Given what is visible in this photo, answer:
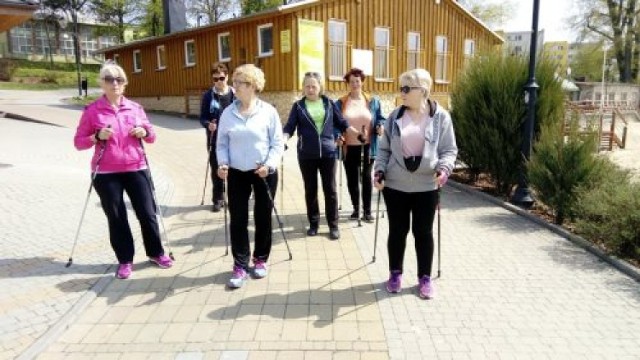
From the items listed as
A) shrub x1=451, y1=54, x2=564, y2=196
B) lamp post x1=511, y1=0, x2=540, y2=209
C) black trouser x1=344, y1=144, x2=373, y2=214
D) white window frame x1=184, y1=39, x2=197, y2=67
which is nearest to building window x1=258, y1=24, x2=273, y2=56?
white window frame x1=184, y1=39, x2=197, y2=67

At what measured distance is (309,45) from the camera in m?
17.4

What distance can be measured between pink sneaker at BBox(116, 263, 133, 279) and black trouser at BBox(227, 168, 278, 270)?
41.5 inches

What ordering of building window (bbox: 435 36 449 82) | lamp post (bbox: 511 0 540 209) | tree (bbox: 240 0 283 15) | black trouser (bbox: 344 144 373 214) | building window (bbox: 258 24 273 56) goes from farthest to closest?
tree (bbox: 240 0 283 15) < building window (bbox: 435 36 449 82) < building window (bbox: 258 24 273 56) < lamp post (bbox: 511 0 540 209) < black trouser (bbox: 344 144 373 214)

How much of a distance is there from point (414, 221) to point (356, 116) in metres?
2.17

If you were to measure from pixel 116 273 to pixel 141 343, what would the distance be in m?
1.41

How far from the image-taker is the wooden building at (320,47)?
57.2 feet

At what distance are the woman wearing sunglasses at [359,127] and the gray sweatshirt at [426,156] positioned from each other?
5.88 feet

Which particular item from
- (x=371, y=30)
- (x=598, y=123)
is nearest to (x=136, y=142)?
(x=598, y=123)

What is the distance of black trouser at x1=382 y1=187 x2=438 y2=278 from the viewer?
414 cm

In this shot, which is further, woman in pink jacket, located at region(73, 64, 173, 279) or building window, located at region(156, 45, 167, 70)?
building window, located at region(156, 45, 167, 70)

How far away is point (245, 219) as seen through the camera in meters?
4.51

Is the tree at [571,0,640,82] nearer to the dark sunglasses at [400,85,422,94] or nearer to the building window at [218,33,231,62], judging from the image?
the building window at [218,33,231,62]

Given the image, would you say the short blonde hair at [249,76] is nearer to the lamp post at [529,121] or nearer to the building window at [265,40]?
the lamp post at [529,121]

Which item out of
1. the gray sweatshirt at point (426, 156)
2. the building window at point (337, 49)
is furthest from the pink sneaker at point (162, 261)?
the building window at point (337, 49)
